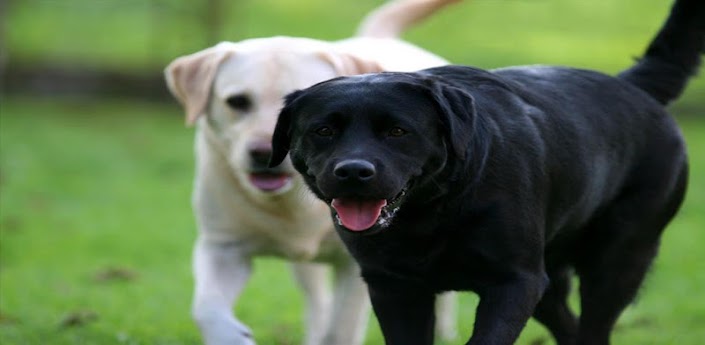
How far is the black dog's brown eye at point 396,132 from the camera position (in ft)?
12.2

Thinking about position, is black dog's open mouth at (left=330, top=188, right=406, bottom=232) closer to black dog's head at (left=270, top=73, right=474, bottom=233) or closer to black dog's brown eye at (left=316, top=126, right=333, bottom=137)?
black dog's head at (left=270, top=73, right=474, bottom=233)

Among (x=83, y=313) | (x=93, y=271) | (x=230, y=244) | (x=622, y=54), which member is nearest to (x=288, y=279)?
(x=93, y=271)

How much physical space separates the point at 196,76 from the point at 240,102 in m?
0.30

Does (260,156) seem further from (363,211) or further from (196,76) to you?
(363,211)

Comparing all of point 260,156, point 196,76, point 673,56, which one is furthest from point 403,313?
point 196,76

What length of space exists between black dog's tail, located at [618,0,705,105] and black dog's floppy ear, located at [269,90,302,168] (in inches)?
62.6

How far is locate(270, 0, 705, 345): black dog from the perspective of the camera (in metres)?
3.74

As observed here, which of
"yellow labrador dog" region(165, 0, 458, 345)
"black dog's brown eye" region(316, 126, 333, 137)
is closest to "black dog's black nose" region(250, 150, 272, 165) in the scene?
"yellow labrador dog" region(165, 0, 458, 345)

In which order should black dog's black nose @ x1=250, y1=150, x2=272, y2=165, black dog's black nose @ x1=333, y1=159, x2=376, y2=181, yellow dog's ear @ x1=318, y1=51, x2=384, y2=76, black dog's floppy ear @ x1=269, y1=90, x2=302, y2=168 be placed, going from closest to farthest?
black dog's black nose @ x1=333, y1=159, x2=376, y2=181, black dog's floppy ear @ x1=269, y1=90, x2=302, y2=168, black dog's black nose @ x1=250, y1=150, x2=272, y2=165, yellow dog's ear @ x1=318, y1=51, x2=384, y2=76

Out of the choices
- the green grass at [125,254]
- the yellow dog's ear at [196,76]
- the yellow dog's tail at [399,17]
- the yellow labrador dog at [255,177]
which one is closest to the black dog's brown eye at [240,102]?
A: the yellow labrador dog at [255,177]

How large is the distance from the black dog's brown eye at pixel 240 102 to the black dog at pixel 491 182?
138 cm

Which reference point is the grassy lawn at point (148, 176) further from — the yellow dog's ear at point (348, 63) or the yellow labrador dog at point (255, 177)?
the yellow dog's ear at point (348, 63)

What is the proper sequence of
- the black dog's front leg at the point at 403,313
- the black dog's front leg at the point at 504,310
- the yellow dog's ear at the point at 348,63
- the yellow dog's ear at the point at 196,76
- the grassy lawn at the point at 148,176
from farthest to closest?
the grassy lawn at the point at 148,176, the yellow dog's ear at the point at 196,76, the yellow dog's ear at the point at 348,63, the black dog's front leg at the point at 403,313, the black dog's front leg at the point at 504,310

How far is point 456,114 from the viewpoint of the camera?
3.80m
